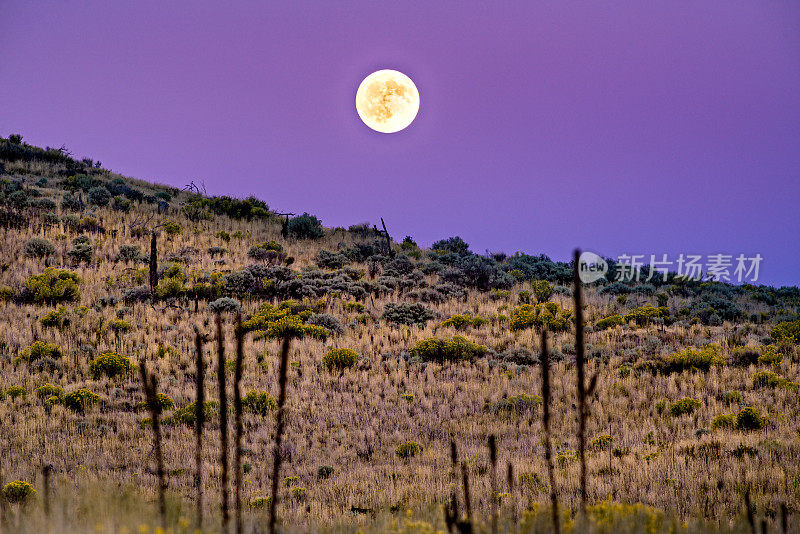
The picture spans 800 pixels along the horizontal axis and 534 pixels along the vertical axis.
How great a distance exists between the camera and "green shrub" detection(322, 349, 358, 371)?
16.7 metres

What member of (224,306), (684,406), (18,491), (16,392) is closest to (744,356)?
(684,406)

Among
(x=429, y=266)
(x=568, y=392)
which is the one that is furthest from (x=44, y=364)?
(x=429, y=266)

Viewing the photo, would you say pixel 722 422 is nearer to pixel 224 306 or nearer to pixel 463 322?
pixel 463 322

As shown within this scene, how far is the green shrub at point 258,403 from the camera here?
1359 cm

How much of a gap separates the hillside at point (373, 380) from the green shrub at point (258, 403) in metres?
0.04

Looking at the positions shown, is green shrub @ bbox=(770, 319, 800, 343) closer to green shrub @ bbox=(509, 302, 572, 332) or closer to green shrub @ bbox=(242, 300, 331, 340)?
green shrub @ bbox=(509, 302, 572, 332)

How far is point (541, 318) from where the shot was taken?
74.4 ft

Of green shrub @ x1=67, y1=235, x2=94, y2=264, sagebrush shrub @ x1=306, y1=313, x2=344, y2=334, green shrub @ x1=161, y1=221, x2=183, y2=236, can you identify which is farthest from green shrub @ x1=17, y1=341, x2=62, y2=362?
green shrub @ x1=161, y1=221, x2=183, y2=236

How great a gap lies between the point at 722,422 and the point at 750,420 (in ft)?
1.79

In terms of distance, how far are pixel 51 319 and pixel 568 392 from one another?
17222 millimetres

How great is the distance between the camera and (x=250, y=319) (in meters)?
21.5

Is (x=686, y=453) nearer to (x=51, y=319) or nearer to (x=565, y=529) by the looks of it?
(x=565, y=529)

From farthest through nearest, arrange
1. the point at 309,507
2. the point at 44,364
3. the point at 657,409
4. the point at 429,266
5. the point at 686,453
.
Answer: the point at 429,266, the point at 44,364, the point at 657,409, the point at 686,453, the point at 309,507

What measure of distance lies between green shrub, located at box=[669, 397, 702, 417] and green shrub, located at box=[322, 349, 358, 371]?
9021 mm
